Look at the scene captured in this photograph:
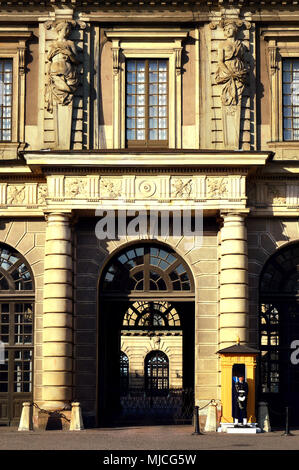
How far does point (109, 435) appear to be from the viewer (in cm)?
3334

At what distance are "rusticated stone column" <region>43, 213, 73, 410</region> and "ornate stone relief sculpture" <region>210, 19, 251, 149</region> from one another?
6248 mm

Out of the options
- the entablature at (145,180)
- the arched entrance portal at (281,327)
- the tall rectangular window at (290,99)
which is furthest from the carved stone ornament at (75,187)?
the tall rectangular window at (290,99)

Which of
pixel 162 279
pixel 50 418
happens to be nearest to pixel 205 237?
pixel 162 279

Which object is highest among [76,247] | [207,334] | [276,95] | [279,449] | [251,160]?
[276,95]

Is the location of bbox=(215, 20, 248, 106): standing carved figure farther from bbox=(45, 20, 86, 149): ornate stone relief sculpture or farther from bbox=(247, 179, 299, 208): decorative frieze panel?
bbox=(45, 20, 86, 149): ornate stone relief sculpture

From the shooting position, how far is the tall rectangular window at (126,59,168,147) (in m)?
39.2

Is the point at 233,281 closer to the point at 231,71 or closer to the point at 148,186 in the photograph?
the point at 148,186

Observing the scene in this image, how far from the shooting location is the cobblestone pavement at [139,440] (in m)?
28.7

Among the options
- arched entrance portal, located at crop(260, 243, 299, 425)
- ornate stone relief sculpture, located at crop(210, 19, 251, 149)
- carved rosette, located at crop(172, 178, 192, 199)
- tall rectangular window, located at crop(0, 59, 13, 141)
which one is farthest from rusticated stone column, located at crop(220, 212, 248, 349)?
tall rectangular window, located at crop(0, 59, 13, 141)

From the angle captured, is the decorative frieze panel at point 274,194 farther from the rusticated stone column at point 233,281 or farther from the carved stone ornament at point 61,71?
the carved stone ornament at point 61,71

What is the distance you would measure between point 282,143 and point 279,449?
13.8 m

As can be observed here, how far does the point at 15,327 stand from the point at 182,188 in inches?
296

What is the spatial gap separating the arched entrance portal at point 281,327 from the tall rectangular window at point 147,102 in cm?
579
